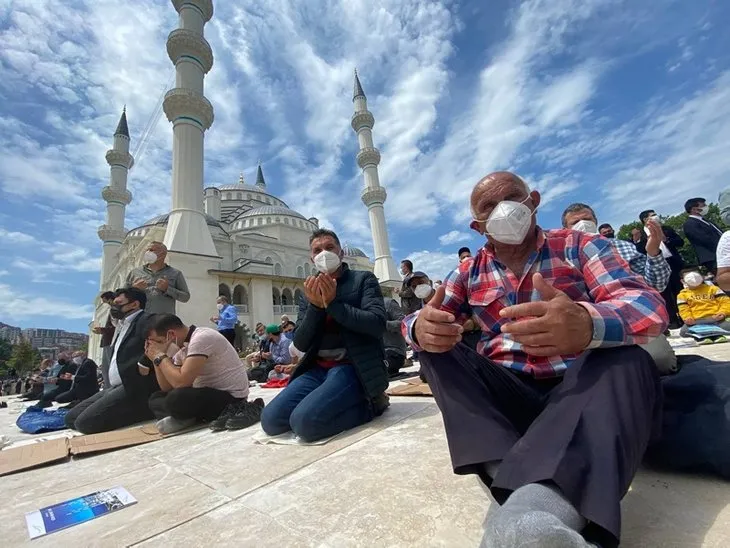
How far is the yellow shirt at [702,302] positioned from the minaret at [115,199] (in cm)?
2796

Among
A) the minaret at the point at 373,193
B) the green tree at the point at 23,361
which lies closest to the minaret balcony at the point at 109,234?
the minaret at the point at 373,193

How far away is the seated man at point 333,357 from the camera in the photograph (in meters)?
1.86

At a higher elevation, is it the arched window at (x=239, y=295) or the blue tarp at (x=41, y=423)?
the arched window at (x=239, y=295)

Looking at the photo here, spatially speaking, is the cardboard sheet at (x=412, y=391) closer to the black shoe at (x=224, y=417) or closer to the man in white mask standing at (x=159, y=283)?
the black shoe at (x=224, y=417)

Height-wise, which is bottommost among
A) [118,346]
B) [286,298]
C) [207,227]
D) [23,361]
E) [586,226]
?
[118,346]

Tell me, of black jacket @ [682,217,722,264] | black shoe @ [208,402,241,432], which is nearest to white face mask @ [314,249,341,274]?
black shoe @ [208,402,241,432]

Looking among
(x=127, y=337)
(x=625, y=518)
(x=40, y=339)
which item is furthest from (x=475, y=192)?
(x=40, y=339)

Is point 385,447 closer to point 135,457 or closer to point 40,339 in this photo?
point 135,457

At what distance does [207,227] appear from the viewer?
43.3ft

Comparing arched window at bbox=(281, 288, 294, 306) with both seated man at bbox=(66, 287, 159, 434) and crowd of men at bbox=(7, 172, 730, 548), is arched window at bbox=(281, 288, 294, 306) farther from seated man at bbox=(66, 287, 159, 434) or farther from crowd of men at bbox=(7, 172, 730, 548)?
crowd of men at bbox=(7, 172, 730, 548)

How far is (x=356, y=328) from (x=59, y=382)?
631cm

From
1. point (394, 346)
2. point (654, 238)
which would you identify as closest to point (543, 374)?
point (654, 238)

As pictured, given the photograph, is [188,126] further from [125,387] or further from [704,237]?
[704,237]

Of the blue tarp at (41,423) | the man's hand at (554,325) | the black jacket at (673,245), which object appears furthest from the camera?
the black jacket at (673,245)
